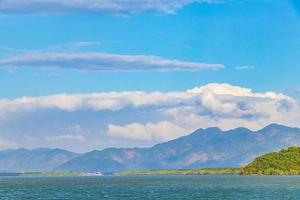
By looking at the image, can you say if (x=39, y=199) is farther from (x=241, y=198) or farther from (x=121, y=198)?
(x=241, y=198)

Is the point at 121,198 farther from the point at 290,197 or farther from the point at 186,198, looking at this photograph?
the point at 290,197

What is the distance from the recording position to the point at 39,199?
118m

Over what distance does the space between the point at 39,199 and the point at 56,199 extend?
10.5 feet

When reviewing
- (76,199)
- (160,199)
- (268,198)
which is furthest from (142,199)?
(268,198)

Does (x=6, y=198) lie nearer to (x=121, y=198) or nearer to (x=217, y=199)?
(x=121, y=198)

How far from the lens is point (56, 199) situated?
4626 inches

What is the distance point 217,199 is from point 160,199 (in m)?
9.67

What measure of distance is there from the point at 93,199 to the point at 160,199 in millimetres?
13005

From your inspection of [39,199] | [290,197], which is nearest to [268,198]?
[290,197]

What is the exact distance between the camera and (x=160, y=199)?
370ft

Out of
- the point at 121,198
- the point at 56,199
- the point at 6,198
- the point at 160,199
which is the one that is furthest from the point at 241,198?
the point at 6,198

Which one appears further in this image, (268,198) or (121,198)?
(121,198)

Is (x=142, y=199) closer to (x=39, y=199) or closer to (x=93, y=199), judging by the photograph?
(x=93, y=199)

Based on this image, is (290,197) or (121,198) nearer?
(290,197)
